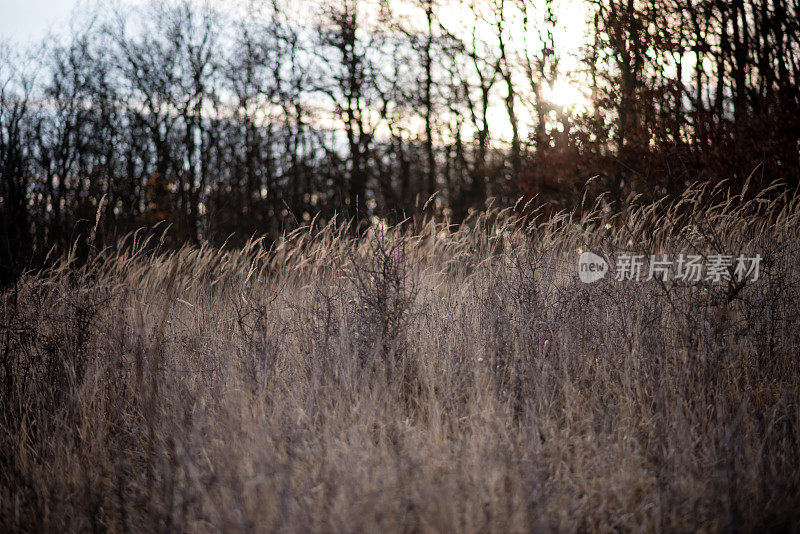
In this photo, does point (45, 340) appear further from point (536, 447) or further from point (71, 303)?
point (536, 447)

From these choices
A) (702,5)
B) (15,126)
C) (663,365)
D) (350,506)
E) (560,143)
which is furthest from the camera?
(15,126)

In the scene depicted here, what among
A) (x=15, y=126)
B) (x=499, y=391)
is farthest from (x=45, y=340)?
(x=15, y=126)

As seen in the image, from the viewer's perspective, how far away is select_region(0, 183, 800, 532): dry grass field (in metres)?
2.17

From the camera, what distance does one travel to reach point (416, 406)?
299cm

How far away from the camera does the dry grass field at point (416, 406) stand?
7.13 feet

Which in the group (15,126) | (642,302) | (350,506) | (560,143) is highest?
(15,126)

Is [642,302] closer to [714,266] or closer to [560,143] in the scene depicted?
[714,266]

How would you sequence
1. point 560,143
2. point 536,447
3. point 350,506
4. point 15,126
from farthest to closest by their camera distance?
point 15,126
point 560,143
point 536,447
point 350,506

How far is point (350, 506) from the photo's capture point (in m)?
2.09

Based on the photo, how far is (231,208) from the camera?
1806 centimetres

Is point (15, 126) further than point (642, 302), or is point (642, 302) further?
point (15, 126)

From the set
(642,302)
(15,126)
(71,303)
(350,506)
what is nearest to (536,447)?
(350,506)

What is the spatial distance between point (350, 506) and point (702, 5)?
11628 millimetres

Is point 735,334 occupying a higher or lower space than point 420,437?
higher
